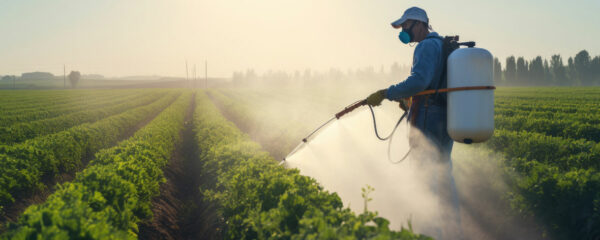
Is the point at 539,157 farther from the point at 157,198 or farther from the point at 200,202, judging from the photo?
the point at 157,198

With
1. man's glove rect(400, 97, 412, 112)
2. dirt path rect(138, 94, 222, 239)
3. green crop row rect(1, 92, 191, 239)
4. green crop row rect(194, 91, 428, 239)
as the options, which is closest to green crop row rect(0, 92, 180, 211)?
green crop row rect(1, 92, 191, 239)

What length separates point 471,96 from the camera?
11.2ft

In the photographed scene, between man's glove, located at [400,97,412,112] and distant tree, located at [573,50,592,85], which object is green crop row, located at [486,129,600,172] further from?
distant tree, located at [573,50,592,85]

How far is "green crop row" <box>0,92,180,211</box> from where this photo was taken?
694 cm

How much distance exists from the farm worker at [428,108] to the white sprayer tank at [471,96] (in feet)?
0.86

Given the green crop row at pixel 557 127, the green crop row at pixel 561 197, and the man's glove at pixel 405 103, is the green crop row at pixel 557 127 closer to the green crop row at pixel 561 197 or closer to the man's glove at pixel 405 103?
the green crop row at pixel 561 197

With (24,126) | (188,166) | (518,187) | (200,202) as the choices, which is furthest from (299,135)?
(24,126)

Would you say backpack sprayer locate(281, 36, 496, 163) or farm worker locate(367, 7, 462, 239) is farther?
farm worker locate(367, 7, 462, 239)

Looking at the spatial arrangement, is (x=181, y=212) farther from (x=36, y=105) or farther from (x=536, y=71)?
(x=536, y=71)

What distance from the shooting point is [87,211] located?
9.59 ft

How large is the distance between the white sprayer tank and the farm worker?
26cm

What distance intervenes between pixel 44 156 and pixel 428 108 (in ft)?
30.8

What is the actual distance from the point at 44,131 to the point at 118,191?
48.2 ft

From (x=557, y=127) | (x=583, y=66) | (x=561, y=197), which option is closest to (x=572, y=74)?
(x=583, y=66)
